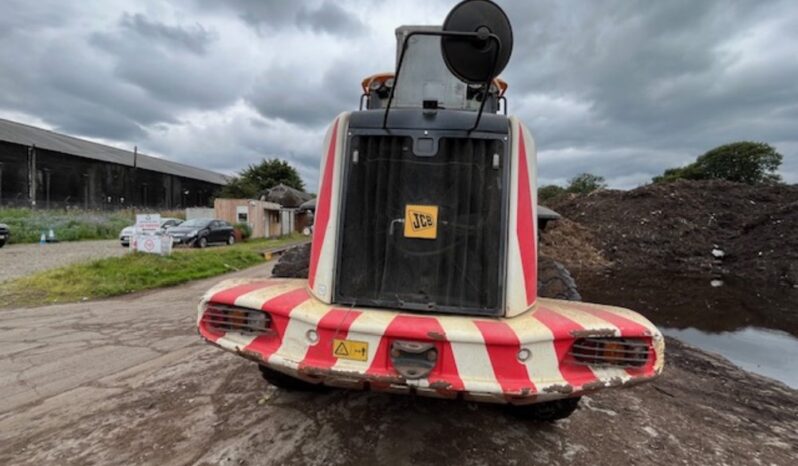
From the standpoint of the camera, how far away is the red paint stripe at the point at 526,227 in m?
2.52

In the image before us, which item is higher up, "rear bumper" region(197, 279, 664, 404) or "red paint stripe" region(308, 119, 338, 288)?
"red paint stripe" region(308, 119, 338, 288)

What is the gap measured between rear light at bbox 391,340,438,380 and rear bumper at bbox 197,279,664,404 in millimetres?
21

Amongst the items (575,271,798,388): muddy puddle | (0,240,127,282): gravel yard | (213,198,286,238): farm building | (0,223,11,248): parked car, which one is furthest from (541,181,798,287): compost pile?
(0,223,11,248): parked car

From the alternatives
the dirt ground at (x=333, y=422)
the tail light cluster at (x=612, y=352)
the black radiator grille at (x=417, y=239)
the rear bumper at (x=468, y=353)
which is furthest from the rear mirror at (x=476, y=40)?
the dirt ground at (x=333, y=422)

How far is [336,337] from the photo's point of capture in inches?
85.4

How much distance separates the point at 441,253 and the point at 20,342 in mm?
5452

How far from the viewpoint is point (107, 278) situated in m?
9.02

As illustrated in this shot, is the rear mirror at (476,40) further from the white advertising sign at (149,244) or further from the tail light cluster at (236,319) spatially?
the white advertising sign at (149,244)

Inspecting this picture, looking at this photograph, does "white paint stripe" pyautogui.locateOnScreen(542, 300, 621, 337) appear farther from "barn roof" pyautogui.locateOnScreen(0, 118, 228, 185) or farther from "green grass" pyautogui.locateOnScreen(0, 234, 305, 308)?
"barn roof" pyautogui.locateOnScreen(0, 118, 228, 185)

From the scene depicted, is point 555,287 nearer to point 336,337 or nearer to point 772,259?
point 336,337

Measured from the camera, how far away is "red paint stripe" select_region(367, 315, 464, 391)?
6.70 ft

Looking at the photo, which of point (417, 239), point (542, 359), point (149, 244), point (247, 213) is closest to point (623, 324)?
point (542, 359)

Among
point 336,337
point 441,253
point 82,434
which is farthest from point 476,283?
point 82,434

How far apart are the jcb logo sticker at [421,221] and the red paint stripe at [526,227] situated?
19.8 inches
